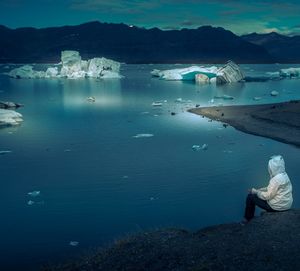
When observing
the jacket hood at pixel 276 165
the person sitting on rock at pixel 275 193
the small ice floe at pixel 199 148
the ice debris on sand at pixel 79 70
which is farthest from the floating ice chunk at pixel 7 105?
the ice debris on sand at pixel 79 70

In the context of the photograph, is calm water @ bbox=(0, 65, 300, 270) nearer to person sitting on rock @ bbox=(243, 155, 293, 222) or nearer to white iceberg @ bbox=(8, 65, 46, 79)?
person sitting on rock @ bbox=(243, 155, 293, 222)

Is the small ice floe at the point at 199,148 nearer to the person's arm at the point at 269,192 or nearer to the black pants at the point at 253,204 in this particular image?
the black pants at the point at 253,204

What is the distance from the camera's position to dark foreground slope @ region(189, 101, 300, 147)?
16156mm

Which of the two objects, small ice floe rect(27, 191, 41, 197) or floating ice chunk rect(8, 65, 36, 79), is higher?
floating ice chunk rect(8, 65, 36, 79)

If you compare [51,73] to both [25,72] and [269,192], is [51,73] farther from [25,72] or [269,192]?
[269,192]

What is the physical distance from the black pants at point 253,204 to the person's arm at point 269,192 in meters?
0.10

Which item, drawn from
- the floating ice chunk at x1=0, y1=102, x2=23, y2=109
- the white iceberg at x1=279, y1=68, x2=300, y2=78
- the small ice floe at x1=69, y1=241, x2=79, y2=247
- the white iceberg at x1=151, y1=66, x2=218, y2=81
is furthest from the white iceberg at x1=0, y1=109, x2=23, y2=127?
the white iceberg at x1=279, y1=68, x2=300, y2=78

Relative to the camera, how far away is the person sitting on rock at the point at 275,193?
6.86m

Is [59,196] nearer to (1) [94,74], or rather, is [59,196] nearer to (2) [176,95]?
(2) [176,95]

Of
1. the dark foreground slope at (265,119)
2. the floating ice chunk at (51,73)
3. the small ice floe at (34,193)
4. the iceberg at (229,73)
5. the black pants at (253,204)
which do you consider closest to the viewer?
the black pants at (253,204)

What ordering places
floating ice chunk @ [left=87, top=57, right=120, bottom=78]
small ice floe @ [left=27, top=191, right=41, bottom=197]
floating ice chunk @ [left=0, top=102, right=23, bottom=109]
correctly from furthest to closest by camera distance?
floating ice chunk @ [left=87, top=57, right=120, bottom=78], floating ice chunk @ [left=0, top=102, right=23, bottom=109], small ice floe @ [left=27, top=191, right=41, bottom=197]

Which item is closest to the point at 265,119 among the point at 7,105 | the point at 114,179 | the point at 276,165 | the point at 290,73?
the point at 114,179

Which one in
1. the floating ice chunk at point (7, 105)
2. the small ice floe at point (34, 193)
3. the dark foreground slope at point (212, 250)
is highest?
the floating ice chunk at point (7, 105)

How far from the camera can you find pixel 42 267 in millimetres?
6285
